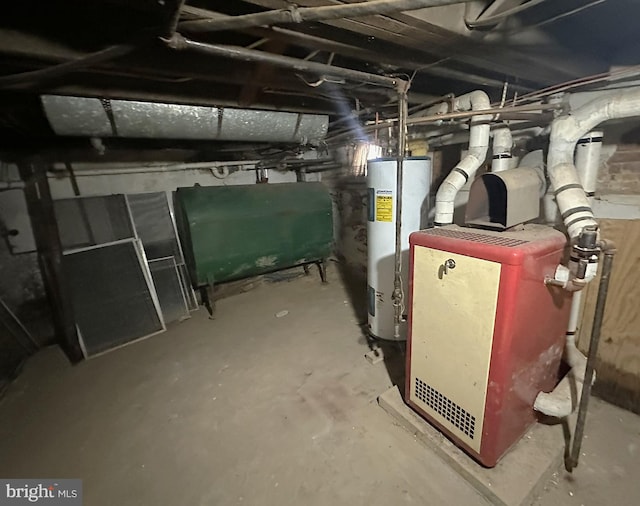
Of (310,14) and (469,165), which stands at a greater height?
(310,14)

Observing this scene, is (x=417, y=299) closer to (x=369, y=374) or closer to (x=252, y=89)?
(x=369, y=374)

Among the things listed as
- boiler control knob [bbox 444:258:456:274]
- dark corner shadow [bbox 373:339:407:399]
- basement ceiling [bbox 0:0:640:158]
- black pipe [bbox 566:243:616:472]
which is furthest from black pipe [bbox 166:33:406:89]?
dark corner shadow [bbox 373:339:407:399]

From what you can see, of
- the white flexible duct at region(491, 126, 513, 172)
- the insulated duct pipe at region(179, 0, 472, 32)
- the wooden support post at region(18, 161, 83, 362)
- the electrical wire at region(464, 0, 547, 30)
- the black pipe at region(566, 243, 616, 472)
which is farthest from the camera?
the wooden support post at region(18, 161, 83, 362)

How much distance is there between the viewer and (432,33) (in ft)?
4.07

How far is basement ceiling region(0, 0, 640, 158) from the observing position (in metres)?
1.12

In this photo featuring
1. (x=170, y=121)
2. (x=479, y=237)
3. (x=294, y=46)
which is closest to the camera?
(x=479, y=237)

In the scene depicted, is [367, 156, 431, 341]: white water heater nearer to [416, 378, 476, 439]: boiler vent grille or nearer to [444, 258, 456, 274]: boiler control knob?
[416, 378, 476, 439]: boiler vent grille

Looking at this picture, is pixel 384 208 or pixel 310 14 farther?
pixel 384 208

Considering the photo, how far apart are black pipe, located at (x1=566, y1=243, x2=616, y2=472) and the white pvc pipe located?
69 cm

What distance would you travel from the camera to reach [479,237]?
134cm

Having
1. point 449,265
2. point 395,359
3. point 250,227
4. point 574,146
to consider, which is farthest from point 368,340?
point 574,146

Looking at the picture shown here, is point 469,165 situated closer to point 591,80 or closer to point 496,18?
point 591,80

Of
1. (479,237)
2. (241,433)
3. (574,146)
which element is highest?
(574,146)

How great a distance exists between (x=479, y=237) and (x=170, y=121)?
2.15 m
